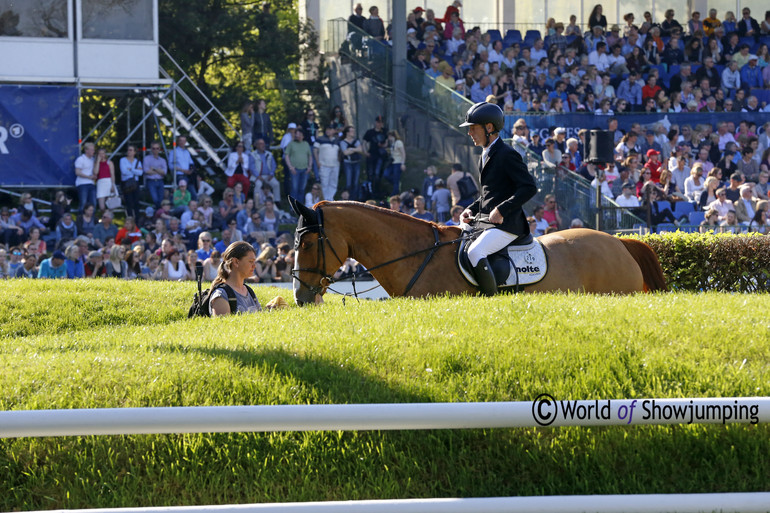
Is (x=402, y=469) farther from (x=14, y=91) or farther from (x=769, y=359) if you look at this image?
(x=14, y=91)

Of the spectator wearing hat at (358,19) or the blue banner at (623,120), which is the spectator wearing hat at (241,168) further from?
the spectator wearing hat at (358,19)

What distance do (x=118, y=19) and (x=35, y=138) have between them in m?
3.71

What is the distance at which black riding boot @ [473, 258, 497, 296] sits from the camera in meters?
8.62

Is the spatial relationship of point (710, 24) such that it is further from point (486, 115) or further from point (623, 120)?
point (486, 115)

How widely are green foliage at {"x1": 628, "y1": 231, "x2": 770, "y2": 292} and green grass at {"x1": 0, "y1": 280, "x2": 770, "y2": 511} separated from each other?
14.0 feet

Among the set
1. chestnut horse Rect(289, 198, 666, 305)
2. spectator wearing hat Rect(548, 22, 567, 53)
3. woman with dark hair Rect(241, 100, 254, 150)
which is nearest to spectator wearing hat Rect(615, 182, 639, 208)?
woman with dark hair Rect(241, 100, 254, 150)

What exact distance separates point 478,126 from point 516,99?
17.3m

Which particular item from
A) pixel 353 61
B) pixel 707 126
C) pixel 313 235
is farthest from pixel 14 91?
pixel 707 126

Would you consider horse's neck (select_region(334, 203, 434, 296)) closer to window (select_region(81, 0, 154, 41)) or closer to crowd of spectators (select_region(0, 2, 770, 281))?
crowd of spectators (select_region(0, 2, 770, 281))

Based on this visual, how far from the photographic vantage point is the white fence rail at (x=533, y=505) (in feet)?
14.9

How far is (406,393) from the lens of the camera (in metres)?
5.88

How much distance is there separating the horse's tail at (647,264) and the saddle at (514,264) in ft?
5.56

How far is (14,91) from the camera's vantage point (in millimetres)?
21031
